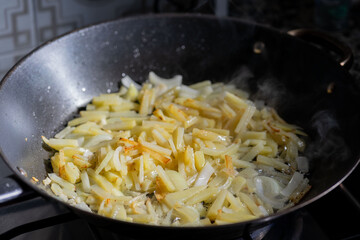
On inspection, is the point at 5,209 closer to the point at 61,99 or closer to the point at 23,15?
the point at 61,99

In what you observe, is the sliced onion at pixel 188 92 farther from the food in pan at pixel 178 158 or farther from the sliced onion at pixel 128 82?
the sliced onion at pixel 128 82

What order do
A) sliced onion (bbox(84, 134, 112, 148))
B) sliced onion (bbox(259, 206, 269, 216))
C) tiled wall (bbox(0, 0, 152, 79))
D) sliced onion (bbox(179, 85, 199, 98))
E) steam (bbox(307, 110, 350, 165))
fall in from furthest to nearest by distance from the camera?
tiled wall (bbox(0, 0, 152, 79)) < sliced onion (bbox(179, 85, 199, 98)) < sliced onion (bbox(84, 134, 112, 148)) < steam (bbox(307, 110, 350, 165)) < sliced onion (bbox(259, 206, 269, 216))

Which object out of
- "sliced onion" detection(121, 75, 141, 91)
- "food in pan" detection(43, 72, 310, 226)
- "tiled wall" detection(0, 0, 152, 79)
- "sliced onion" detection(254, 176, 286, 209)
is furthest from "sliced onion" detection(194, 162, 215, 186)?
"tiled wall" detection(0, 0, 152, 79)

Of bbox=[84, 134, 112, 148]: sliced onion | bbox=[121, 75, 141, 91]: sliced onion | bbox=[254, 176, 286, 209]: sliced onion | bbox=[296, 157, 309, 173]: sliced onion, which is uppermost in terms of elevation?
bbox=[121, 75, 141, 91]: sliced onion

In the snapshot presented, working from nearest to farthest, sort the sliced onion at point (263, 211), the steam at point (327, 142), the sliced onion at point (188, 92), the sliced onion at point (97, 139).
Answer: the sliced onion at point (263, 211), the steam at point (327, 142), the sliced onion at point (97, 139), the sliced onion at point (188, 92)

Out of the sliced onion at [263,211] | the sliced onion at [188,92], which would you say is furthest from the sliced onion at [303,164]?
the sliced onion at [188,92]

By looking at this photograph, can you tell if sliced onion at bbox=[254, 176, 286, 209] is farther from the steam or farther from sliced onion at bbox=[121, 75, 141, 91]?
sliced onion at bbox=[121, 75, 141, 91]
